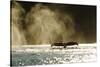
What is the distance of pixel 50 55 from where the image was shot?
7.57 feet

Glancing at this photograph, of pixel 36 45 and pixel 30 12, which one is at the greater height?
pixel 30 12

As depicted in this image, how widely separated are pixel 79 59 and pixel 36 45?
0.58 metres

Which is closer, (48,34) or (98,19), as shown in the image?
(48,34)

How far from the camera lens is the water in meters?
2.20

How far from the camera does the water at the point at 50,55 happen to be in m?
2.20

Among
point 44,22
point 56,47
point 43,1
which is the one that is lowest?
point 56,47

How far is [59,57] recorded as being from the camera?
2.34 metres

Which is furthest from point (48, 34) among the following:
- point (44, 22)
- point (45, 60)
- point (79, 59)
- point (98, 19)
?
point (98, 19)

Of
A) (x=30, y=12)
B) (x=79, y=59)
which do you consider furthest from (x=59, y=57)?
(x=30, y=12)

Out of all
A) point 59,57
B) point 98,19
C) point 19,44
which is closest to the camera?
point 19,44

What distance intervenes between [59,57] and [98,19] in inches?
28.4

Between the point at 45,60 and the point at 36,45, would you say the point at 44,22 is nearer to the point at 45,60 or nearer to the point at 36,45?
the point at 36,45

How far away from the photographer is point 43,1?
229cm

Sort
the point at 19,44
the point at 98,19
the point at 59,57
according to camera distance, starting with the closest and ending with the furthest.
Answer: the point at 19,44, the point at 59,57, the point at 98,19
